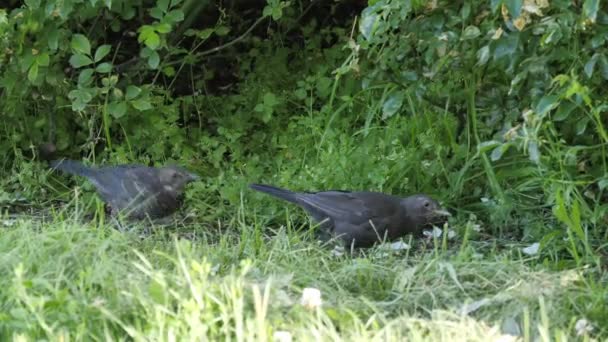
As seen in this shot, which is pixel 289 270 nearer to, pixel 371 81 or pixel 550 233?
pixel 550 233

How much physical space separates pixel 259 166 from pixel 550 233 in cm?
237

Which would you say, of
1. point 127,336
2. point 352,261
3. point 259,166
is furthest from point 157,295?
point 259,166

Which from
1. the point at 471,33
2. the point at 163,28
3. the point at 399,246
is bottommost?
the point at 399,246

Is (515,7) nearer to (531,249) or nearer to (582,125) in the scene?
(582,125)

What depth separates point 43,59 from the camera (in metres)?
6.62

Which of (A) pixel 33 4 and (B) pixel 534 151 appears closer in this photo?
(B) pixel 534 151

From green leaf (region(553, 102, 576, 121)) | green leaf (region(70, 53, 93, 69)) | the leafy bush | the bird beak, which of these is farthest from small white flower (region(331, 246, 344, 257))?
green leaf (region(70, 53, 93, 69))

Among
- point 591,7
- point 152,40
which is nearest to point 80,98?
point 152,40

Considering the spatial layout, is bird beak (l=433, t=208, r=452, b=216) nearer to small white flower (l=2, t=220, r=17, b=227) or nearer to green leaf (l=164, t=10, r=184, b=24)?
green leaf (l=164, t=10, r=184, b=24)

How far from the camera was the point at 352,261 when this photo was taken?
5.16m

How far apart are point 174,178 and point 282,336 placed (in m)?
2.80

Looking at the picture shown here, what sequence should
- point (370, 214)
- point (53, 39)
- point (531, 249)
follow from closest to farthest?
point (531, 249), point (370, 214), point (53, 39)

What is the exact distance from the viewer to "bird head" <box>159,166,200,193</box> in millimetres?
6426

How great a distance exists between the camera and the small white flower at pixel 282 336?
149 inches
